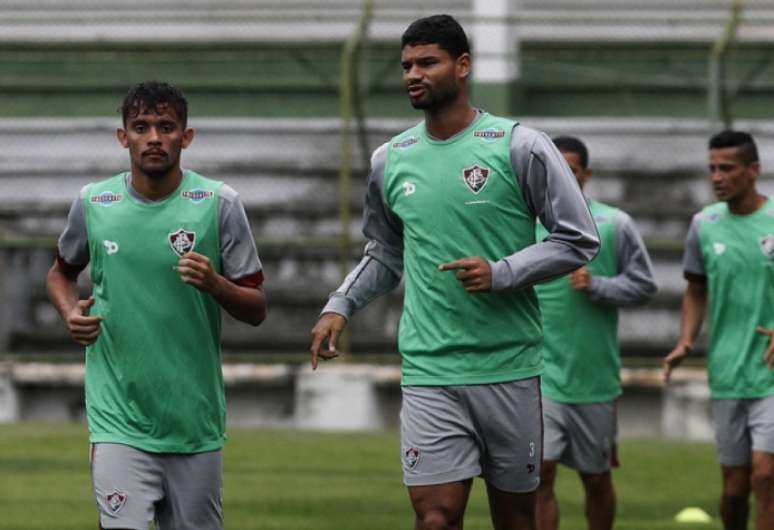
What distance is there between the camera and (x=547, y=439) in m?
9.84

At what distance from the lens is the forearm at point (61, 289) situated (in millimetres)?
6828

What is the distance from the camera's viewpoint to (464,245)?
22.3 ft

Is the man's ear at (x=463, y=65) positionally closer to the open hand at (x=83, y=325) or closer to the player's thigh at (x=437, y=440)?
the player's thigh at (x=437, y=440)

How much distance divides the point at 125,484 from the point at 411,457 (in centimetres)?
110

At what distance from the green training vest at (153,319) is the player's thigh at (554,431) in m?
3.43

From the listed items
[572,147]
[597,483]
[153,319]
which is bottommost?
[597,483]

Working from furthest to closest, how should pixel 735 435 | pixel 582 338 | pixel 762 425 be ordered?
pixel 582 338 < pixel 735 435 < pixel 762 425

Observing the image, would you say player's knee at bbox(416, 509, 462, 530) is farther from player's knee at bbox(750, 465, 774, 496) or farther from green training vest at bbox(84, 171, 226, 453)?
player's knee at bbox(750, 465, 774, 496)

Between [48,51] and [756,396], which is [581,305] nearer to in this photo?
[756,396]

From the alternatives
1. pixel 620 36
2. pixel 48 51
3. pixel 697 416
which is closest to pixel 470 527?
pixel 697 416

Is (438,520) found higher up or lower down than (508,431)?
lower down

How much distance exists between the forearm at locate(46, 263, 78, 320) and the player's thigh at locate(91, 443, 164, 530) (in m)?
0.56

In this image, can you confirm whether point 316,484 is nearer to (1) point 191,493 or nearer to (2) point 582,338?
(2) point 582,338

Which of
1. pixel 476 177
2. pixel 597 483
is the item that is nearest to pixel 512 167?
pixel 476 177
